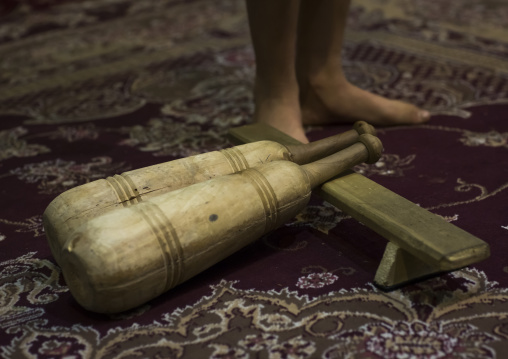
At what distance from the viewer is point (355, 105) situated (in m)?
1.86

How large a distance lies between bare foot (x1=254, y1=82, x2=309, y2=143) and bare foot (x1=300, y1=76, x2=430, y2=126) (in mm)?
121

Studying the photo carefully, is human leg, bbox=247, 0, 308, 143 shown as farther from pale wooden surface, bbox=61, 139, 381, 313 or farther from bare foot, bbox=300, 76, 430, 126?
pale wooden surface, bbox=61, 139, 381, 313

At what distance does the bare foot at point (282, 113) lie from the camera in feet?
5.63

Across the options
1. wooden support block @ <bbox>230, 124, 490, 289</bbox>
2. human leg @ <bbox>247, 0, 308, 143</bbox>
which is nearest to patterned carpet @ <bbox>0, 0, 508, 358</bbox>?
wooden support block @ <bbox>230, 124, 490, 289</bbox>

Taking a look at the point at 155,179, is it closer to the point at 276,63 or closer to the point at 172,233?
the point at 172,233

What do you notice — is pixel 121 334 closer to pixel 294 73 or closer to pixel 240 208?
pixel 240 208

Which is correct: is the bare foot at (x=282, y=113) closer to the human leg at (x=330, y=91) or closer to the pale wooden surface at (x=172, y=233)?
the human leg at (x=330, y=91)

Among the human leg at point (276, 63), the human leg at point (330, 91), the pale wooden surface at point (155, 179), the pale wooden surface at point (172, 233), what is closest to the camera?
the pale wooden surface at point (172, 233)

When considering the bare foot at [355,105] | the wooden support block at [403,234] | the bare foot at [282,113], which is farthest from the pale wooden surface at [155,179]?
the bare foot at [355,105]

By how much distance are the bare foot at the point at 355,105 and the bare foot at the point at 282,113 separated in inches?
4.8

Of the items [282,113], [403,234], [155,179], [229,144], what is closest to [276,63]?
[282,113]

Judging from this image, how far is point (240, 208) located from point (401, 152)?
2.26ft

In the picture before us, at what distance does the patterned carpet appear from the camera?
1079 millimetres

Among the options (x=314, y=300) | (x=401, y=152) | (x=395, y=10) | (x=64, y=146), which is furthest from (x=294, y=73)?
(x=395, y=10)
